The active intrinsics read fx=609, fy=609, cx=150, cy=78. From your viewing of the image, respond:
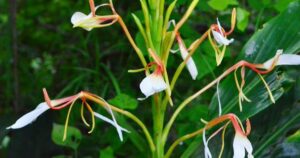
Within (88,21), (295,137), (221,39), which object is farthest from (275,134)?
(88,21)

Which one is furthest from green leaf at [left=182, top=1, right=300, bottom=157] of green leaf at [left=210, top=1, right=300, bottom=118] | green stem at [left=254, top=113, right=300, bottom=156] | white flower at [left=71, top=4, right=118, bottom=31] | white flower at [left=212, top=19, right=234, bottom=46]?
white flower at [left=71, top=4, right=118, bottom=31]

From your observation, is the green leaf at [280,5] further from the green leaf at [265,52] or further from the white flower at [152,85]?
the white flower at [152,85]

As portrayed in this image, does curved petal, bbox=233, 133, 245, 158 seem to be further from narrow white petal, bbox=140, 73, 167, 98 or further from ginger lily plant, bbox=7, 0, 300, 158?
narrow white petal, bbox=140, 73, 167, 98

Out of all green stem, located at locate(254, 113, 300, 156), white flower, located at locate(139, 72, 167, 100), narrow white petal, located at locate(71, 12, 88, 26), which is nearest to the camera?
white flower, located at locate(139, 72, 167, 100)

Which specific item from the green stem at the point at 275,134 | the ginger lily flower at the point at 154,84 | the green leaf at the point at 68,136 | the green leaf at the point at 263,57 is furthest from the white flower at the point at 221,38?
the green leaf at the point at 68,136

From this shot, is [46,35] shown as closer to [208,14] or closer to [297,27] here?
[208,14]

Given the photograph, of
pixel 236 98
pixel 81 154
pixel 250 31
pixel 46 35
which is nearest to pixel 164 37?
pixel 236 98

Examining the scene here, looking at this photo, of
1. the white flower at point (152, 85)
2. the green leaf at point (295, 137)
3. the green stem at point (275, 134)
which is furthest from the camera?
the green stem at point (275, 134)
